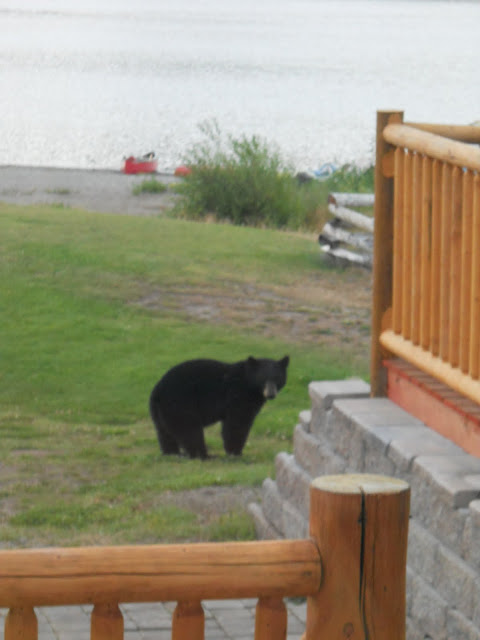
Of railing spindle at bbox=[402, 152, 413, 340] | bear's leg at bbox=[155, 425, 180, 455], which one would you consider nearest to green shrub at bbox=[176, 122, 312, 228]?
bear's leg at bbox=[155, 425, 180, 455]

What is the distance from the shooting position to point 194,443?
378 inches

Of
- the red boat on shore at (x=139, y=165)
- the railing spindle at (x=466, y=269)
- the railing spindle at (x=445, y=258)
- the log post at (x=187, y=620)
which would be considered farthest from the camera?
the red boat on shore at (x=139, y=165)

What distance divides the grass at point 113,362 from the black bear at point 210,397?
0.26 m

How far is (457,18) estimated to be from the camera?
7741 inches

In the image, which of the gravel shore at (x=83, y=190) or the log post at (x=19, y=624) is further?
the gravel shore at (x=83, y=190)

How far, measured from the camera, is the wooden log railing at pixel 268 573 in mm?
2547

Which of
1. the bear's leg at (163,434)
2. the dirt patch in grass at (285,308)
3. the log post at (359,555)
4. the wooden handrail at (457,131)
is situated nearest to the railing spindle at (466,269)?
the wooden handrail at (457,131)

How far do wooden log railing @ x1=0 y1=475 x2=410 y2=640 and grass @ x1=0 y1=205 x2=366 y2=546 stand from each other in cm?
461

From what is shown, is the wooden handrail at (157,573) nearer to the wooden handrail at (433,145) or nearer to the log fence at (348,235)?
the wooden handrail at (433,145)

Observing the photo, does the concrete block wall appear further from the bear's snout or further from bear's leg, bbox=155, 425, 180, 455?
bear's leg, bbox=155, 425, 180, 455

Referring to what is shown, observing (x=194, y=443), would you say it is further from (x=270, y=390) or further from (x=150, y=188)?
(x=150, y=188)

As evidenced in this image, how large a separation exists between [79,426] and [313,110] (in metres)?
65.8

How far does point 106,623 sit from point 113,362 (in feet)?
34.3

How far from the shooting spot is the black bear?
9.41 metres
